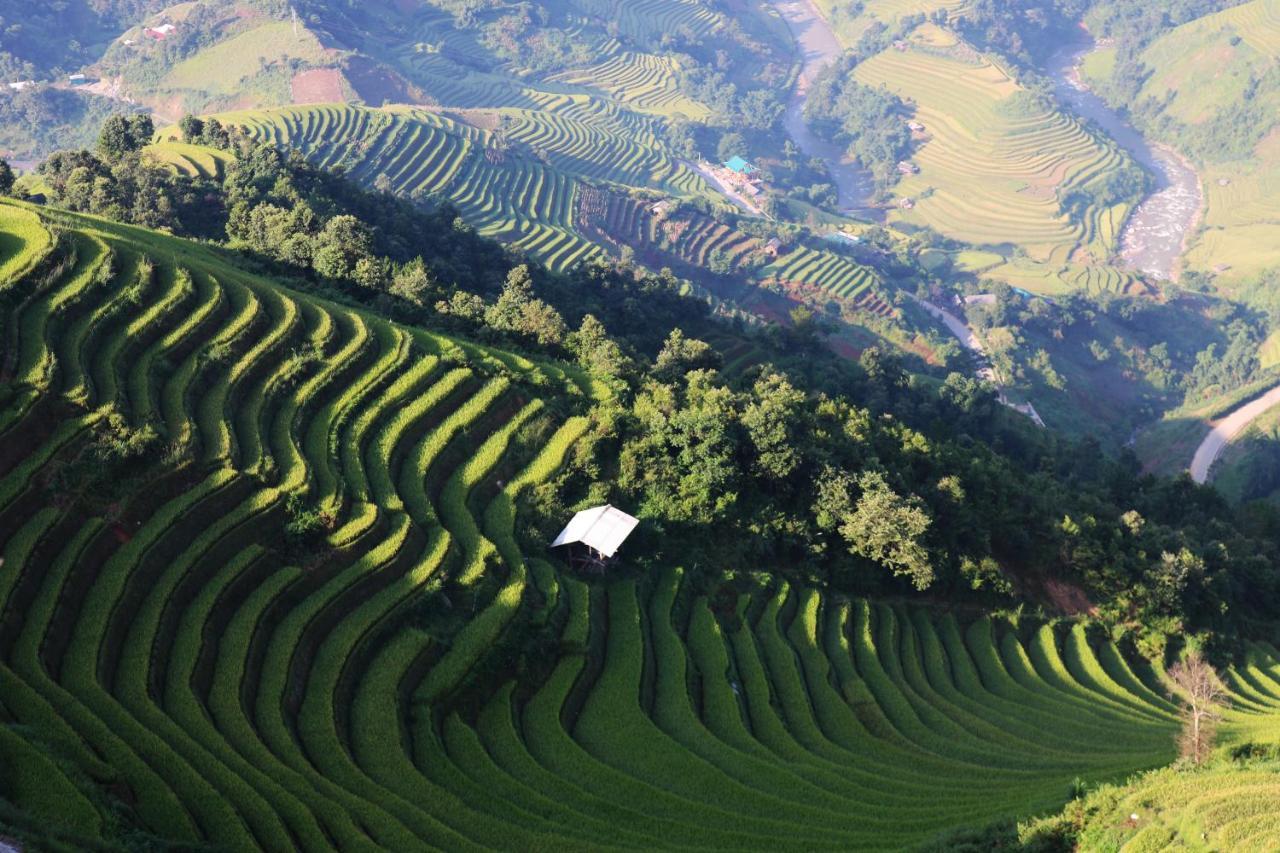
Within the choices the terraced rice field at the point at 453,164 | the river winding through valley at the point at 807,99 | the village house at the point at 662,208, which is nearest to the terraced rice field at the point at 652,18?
the river winding through valley at the point at 807,99

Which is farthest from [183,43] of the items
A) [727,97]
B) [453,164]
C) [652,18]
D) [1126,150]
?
[1126,150]

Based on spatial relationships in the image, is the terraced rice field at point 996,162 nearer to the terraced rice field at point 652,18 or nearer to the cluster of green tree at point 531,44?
the terraced rice field at point 652,18

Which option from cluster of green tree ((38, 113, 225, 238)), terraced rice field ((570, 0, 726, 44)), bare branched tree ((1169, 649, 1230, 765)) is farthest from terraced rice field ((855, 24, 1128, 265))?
cluster of green tree ((38, 113, 225, 238))

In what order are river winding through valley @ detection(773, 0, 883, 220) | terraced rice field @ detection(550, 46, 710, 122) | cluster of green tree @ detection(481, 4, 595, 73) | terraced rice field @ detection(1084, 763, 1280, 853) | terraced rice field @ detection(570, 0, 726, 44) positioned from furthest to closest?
1. terraced rice field @ detection(570, 0, 726, 44)
2. cluster of green tree @ detection(481, 4, 595, 73)
3. terraced rice field @ detection(550, 46, 710, 122)
4. river winding through valley @ detection(773, 0, 883, 220)
5. terraced rice field @ detection(1084, 763, 1280, 853)

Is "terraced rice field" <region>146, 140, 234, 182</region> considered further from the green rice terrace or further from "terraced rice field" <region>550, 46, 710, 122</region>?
"terraced rice field" <region>550, 46, 710, 122</region>

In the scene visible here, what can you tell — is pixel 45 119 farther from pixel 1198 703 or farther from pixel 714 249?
pixel 1198 703
